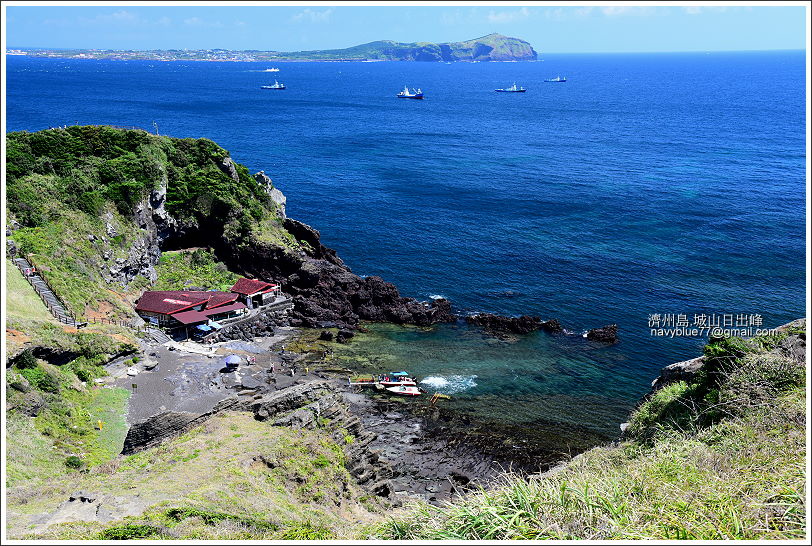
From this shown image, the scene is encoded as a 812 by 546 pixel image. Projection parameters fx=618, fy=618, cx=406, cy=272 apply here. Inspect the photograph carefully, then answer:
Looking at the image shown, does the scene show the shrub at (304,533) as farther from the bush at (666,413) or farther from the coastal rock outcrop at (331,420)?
the bush at (666,413)

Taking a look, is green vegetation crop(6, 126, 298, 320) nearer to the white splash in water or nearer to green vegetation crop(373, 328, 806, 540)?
the white splash in water

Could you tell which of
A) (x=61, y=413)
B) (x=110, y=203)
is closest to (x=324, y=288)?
(x=110, y=203)

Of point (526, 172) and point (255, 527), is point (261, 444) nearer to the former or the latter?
point (255, 527)

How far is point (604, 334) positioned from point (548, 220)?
28.9 metres

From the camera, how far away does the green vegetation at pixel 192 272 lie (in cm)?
5447

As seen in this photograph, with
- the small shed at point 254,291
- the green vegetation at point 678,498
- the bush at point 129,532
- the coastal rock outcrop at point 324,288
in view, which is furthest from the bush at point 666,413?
the small shed at point 254,291

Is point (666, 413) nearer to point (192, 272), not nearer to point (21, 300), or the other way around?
point (21, 300)

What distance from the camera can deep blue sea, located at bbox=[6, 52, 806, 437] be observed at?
46.1m

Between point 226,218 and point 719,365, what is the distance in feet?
158

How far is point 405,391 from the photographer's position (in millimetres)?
41531

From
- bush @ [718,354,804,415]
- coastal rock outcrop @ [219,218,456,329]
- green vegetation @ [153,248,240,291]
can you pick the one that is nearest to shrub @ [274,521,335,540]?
bush @ [718,354,804,415]

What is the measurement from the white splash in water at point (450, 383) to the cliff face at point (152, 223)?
28.4 ft

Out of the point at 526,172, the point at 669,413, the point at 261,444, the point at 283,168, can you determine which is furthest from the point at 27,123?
the point at 669,413

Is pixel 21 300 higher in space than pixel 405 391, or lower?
higher
